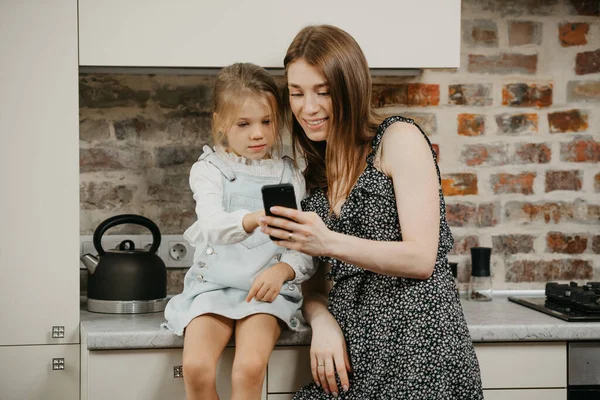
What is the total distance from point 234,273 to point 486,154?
1.12 metres

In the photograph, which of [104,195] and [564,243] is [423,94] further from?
[104,195]

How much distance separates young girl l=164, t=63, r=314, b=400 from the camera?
157 cm

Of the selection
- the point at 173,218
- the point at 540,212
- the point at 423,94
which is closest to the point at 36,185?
the point at 173,218

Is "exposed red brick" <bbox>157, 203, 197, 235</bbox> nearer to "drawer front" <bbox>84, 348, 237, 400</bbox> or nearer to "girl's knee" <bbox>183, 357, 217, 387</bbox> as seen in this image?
"drawer front" <bbox>84, 348, 237, 400</bbox>

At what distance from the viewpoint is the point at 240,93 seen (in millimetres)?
1735

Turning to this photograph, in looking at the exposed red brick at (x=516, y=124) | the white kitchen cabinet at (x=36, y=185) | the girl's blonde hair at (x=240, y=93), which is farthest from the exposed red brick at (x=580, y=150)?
the white kitchen cabinet at (x=36, y=185)

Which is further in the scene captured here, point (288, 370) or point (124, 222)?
point (124, 222)

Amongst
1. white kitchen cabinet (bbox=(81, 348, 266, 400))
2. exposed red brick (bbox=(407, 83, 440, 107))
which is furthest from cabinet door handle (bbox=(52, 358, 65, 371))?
exposed red brick (bbox=(407, 83, 440, 107))

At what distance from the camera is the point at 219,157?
1.81 m

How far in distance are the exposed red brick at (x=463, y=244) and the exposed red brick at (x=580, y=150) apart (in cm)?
43

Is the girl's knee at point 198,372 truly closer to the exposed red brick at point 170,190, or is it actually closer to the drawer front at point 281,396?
the drawer front at point 281,396

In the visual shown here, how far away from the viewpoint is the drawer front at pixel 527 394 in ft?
5.93

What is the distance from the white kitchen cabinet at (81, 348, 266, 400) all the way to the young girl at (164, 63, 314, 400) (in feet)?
0.32

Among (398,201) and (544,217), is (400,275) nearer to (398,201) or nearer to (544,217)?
(398,201)
